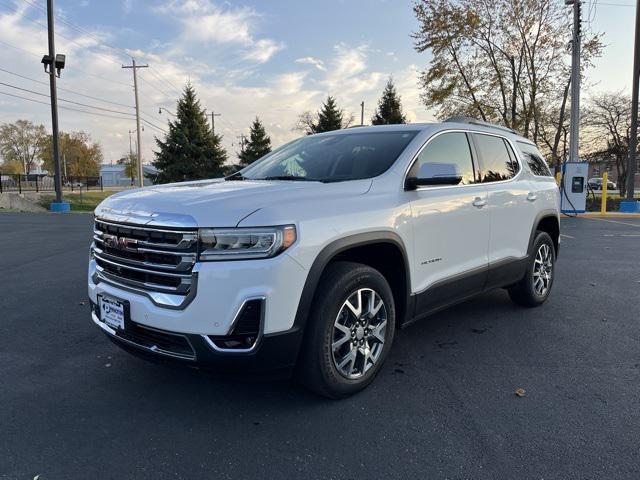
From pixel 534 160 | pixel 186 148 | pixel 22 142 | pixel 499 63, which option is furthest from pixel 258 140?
pixel 22 142

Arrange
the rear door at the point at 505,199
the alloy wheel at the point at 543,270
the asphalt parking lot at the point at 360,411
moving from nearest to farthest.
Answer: the asphalt parking lot at the point at 360,411 < the rear door at the point at 505,199 < the alloy wheel at the point at 543,270

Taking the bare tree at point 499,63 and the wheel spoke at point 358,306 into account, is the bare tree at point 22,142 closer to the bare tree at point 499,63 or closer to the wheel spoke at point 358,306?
the bare tree at point 499,63

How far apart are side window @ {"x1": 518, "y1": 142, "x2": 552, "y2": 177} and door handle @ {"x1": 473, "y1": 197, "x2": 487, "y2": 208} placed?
1.34 metres

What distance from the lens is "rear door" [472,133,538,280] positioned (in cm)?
436

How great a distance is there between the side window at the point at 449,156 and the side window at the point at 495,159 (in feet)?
0.73

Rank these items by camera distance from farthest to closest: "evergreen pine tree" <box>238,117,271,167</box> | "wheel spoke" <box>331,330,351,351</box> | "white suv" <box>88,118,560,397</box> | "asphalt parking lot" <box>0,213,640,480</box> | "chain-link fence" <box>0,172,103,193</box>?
"evergreen pine tree" <box>238,117,271,167</box> → "chain-link fence" <box>0,172,103,193</box> → "wheel spoke" <box>331,330,351,351</box> → "white suv" <box>88,118,560,397</box> → "asphalt parking lot" <box>0,213,640,480</box>

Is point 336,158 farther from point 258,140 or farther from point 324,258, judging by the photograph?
point 258,140

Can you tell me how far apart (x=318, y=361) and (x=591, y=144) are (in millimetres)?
45304

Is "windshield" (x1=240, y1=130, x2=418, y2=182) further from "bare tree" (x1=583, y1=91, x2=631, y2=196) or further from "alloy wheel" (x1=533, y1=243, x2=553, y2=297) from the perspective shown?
"bare tree" (x1=583, y1=91, x2=631, y2=196)

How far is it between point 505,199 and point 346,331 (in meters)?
2.28

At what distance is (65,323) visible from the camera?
4.68 metres

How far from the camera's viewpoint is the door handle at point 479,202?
13.4 feet

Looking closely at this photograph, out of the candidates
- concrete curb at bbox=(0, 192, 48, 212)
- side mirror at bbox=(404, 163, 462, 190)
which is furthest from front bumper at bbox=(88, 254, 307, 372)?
concrete curb at bbox=(0, 192, 48, 212)

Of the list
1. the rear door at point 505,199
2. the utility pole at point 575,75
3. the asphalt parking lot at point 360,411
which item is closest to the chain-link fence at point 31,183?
the utility pole at point 575,75
